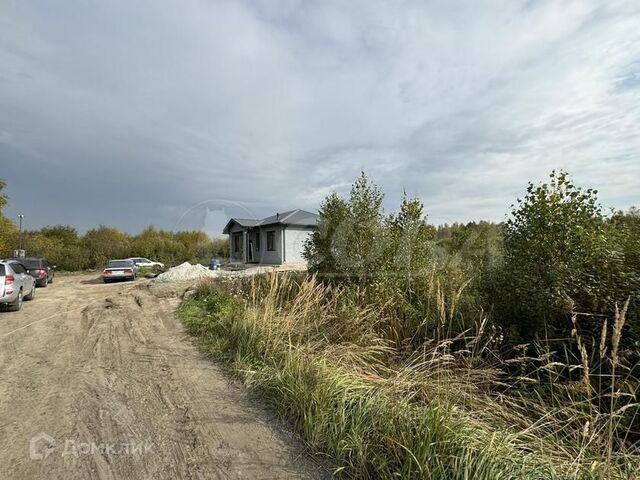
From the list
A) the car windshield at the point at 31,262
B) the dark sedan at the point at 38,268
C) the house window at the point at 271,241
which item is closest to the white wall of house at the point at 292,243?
the house window at the point at 271,241

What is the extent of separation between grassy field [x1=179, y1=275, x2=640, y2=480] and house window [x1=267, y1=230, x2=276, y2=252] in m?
19.0

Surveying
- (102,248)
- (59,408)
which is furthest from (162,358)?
(102,248)

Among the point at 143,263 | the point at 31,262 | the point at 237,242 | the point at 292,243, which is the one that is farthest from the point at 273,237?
the point at 31,262

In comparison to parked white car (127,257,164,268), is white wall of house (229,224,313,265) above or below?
above

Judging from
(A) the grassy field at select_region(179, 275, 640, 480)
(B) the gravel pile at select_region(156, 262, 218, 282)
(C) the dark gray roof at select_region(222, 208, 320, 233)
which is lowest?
(A) the grassy field at select_region(179, 275, 640, 480)

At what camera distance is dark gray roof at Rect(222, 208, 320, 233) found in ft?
78.8

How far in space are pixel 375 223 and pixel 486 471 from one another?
6.37 m

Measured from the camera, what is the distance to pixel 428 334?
573 cm

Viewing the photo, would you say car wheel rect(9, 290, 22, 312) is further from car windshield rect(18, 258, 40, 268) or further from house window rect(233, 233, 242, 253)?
house window rect(233, 233, 242, 253)

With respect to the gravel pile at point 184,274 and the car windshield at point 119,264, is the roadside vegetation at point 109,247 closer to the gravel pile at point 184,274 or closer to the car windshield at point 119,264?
the car windshield at point 119,264

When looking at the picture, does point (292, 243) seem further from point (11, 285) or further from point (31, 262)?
point (11, 285)

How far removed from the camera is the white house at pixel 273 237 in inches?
934

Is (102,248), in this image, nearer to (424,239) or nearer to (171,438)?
(424,239)

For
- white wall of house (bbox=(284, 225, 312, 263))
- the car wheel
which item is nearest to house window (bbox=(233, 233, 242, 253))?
white wall of house (bbox=(284, 225, 312, 263))
